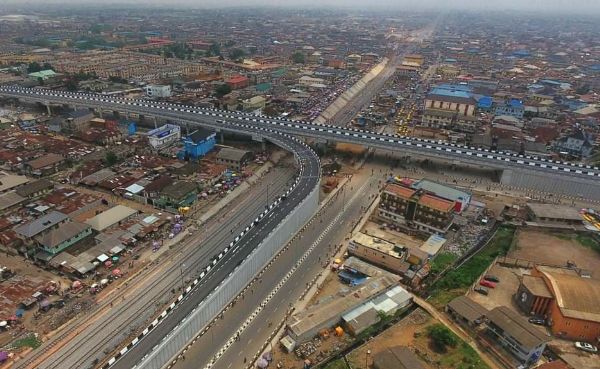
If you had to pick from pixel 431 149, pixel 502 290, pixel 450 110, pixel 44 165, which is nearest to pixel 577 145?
pixel 450 110

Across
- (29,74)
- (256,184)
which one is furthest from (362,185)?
(29,74)

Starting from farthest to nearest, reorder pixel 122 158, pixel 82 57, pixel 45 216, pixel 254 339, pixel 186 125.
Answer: pixel 82 57 → pixel 186 125 → pixel 122 158 → pixel 45 216 → pixel 254 339

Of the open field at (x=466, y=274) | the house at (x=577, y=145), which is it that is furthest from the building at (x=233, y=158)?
the house at (x=577, y=145)

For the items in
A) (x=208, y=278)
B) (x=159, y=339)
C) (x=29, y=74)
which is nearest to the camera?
(x=159, y=339)

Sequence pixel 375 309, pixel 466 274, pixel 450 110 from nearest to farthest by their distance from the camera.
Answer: pixel 375 309, pixel 466 274, pixel 450 110

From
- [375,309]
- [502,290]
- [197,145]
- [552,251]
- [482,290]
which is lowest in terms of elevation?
[502,290]

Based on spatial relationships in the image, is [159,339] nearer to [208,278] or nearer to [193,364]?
[193,364]

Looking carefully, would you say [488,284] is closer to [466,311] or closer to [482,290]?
[482,290]
